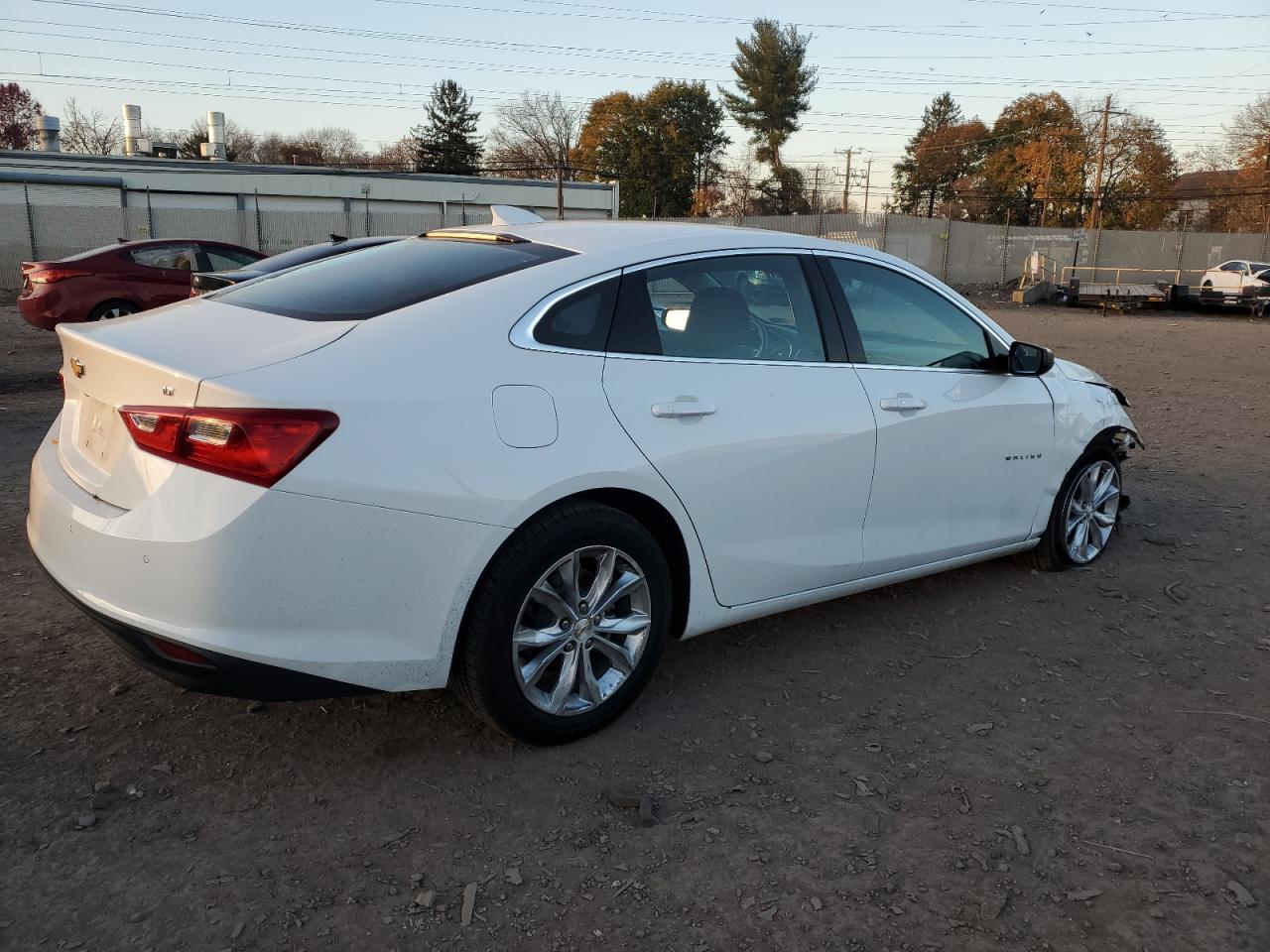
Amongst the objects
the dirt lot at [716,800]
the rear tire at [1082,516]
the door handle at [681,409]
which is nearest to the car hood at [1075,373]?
the rear tire at [1082,516]

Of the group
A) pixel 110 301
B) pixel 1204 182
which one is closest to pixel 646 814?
pixel 110 301

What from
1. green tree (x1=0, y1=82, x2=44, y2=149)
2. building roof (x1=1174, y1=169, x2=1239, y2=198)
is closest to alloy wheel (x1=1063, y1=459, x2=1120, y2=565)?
building roof (x1=1174, y1=169, x2=1239, y2=198)

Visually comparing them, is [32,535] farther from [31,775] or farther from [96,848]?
[96,848]

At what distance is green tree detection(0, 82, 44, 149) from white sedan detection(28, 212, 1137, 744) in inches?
3379

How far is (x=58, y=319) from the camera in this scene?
13031 millimetres

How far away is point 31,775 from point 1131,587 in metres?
4.69

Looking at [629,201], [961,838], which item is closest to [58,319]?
[961,838]

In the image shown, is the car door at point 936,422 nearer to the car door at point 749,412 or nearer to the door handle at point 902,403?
the door handle at point 902,403

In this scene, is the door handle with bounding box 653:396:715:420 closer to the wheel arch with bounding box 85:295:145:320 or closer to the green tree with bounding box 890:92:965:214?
the wheel arch with bounding box 85:295:145:320

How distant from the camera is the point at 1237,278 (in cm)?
3131

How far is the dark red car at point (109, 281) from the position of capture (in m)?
12.9

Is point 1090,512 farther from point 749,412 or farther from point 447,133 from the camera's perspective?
point 447,133

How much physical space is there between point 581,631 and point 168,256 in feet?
41.0

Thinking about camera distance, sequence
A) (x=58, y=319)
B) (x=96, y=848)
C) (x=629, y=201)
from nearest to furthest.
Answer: (x=96, y=848)
(x=58, y=319)
(x=629, y=201)
